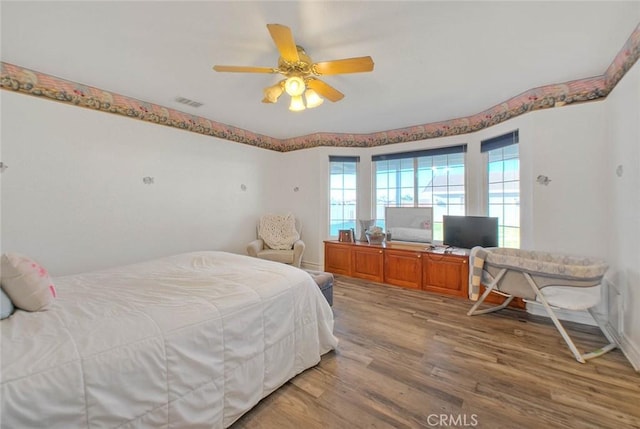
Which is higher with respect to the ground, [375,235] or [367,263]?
[375,235]

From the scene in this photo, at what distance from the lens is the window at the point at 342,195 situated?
4.81 metres

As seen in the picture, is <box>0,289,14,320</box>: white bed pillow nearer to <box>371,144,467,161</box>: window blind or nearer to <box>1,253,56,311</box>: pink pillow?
<box>1,253,56,311</box>: pink pillow

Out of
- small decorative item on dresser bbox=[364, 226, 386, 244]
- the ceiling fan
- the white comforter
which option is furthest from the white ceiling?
small decorative item on dresser bbox=[364, 226, 386, 244]

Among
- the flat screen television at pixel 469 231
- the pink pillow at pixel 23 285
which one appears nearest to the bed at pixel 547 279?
the flat screen television at pixel 469 231

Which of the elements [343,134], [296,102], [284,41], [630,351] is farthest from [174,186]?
[630,351]

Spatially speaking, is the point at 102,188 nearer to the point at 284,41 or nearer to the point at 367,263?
the point at 284,41

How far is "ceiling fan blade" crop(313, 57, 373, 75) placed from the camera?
6.00ft

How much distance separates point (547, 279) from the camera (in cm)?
231

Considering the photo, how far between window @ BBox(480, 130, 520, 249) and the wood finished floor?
111cm

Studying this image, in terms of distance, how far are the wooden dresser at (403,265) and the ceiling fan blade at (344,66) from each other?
8.90 feet

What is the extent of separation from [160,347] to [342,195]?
3.95m

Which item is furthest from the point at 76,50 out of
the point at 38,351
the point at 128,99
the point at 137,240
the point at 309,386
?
the point at 309,386

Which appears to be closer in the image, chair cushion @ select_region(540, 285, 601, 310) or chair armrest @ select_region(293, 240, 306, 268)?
chair cushion @ select_region(540, 285, 601, 310)

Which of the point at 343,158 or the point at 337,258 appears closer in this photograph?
the point at 337,258
